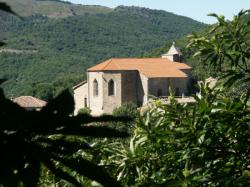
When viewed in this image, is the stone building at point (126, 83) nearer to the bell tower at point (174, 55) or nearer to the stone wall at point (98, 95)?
the stone wall at point (98, 95)

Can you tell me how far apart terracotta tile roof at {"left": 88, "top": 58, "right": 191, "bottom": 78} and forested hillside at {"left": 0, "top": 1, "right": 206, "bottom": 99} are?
10.7 m

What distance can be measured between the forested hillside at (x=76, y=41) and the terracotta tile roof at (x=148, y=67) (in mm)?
10671

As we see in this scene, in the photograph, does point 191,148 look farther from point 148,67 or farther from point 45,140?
point 148,67

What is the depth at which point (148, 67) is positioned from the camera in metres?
50.7

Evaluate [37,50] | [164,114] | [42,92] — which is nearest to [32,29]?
[37,50]

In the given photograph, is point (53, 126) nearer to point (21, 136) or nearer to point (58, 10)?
point (21, 136)

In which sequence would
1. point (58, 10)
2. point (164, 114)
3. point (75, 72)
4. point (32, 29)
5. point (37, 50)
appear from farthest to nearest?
point (58, 10), point (32, 29), point (37, 50), point (75, 72), point (164, 114)

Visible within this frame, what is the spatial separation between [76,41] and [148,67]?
202 feet

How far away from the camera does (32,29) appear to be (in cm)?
11006

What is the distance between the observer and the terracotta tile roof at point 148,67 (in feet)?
162

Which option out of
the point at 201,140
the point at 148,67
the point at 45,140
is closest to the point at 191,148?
the point at 201,140

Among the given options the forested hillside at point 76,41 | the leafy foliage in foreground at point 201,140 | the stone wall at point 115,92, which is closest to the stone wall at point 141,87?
the stone wall at point 115,92

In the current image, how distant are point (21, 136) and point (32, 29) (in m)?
111

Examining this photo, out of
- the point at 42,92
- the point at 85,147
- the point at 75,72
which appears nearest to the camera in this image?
the point at 85,147
